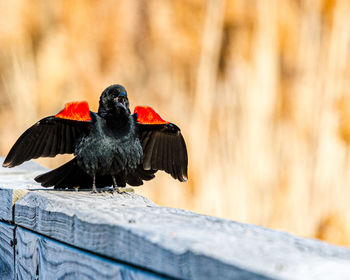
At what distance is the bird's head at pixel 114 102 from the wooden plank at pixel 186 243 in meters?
0.82

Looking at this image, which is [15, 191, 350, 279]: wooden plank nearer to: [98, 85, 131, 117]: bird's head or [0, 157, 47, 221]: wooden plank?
[0, 157, 47, 221]: wooden plank

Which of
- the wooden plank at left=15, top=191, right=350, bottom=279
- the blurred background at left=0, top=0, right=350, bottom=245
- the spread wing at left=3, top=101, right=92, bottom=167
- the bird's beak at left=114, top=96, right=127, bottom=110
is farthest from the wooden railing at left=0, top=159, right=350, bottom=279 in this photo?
the blurred background at left=0, top=0, right=350, bottom=245

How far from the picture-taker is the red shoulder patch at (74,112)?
2031 mm

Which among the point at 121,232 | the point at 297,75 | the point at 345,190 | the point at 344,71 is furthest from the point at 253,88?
the point at 121,232

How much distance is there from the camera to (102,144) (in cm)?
208

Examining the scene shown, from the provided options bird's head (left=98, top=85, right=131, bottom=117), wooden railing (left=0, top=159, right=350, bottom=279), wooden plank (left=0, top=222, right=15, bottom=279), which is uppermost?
bird's head (left=98, top=85, right=131, bottom=117)

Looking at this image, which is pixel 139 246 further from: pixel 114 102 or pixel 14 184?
pixel 114 102

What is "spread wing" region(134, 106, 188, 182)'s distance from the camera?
2.18 m

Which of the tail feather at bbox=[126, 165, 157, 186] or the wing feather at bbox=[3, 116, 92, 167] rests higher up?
the wing feather at bbox=[3, 116, 92, 167]

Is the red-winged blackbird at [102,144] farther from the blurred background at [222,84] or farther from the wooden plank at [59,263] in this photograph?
the blurred background at [222,84]

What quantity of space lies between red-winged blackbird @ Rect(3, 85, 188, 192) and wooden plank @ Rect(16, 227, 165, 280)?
0.56 metres

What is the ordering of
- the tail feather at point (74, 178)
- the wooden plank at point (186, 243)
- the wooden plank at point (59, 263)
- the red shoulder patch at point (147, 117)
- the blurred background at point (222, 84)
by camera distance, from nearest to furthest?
the wooden plank at point (186, 243)
the wooden plank at point (59, 263)
the tail feather at point (74, 178)
the red shoulder patch at point (147, 117)
the blurred background at point (222, 84)

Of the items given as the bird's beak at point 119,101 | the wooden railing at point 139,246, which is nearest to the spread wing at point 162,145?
the bird's beak at point 119,101

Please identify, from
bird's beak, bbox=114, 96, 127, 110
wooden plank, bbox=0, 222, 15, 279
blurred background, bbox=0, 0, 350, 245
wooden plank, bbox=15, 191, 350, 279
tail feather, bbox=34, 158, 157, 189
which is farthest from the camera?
blurred background, bbox=0, 0, 350, 245
